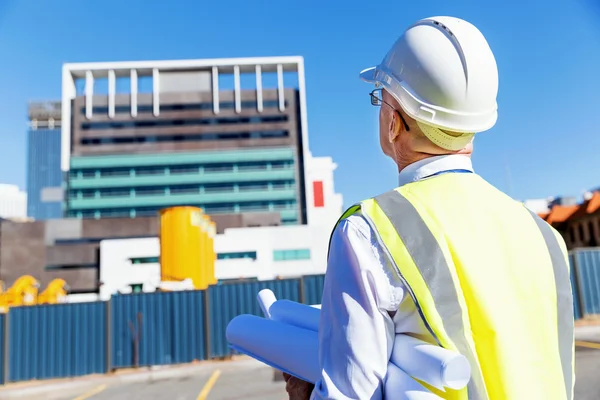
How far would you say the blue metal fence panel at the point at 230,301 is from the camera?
12.2m

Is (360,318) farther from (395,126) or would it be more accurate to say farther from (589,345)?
(589,345)

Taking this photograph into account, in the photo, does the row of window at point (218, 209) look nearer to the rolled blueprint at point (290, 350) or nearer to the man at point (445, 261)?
the rolled blueprint at point (290, 350)

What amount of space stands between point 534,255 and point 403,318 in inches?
14.5

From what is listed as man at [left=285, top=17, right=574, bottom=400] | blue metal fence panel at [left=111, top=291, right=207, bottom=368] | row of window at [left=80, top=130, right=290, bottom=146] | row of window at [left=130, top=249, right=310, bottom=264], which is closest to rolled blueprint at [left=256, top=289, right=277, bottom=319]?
man at [left=285, top=17, right=574, bottom=400]

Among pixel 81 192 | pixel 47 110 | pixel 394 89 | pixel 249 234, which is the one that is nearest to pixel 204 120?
pixel 81 192

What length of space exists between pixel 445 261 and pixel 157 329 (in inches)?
487

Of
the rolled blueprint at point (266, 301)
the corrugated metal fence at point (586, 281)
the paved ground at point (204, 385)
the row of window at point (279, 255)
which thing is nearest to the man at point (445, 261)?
the rolled blueprint at point (266, 301)

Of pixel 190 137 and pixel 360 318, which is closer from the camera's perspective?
pixel 360 318

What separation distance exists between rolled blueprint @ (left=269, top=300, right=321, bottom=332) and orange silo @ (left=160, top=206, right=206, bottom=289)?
1492 centimetres

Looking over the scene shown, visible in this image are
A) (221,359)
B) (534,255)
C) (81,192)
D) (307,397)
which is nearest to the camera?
(534,255)

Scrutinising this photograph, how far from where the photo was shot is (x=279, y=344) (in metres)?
1.27

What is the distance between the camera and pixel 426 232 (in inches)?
36.5

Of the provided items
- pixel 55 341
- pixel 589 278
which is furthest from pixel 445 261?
pixel 589 278

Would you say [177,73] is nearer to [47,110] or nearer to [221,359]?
[221,359]
